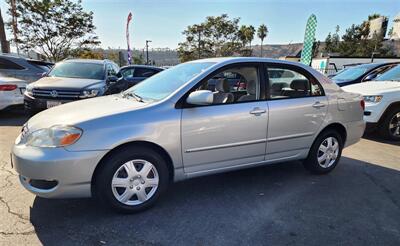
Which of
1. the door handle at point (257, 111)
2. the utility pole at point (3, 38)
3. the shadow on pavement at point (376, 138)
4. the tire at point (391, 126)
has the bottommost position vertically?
the shadow on pavement at point (376, 138)

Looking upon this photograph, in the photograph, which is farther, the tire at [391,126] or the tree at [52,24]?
the tree at [52,24]

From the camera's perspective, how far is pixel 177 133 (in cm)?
303

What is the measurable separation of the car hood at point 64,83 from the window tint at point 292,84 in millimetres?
4701

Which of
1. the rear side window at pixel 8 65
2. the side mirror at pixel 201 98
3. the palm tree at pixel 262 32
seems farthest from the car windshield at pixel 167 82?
the palm tree at pixel 262 32

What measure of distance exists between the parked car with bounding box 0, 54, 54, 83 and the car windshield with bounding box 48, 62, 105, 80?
1.06 metres

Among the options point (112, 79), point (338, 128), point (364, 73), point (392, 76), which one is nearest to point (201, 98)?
point (338, 128)

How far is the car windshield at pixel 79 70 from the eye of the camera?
25.6ft

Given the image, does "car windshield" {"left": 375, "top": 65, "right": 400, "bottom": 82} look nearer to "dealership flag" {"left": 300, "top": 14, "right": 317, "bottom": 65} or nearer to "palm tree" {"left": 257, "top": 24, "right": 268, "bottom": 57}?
"dealership flag" {"left": 300, "top": 14, "right": 317, "bottom": 65}

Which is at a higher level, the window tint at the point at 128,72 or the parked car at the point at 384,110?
the window tint at the point at 128,72

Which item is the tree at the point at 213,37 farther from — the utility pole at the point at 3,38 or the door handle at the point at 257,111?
the door handle at the point at 257,111

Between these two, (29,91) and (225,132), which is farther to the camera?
(29,91)

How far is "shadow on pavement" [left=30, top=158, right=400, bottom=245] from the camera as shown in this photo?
103 inches

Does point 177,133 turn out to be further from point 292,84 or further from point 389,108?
point 389,108

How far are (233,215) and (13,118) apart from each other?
7.03 meters
